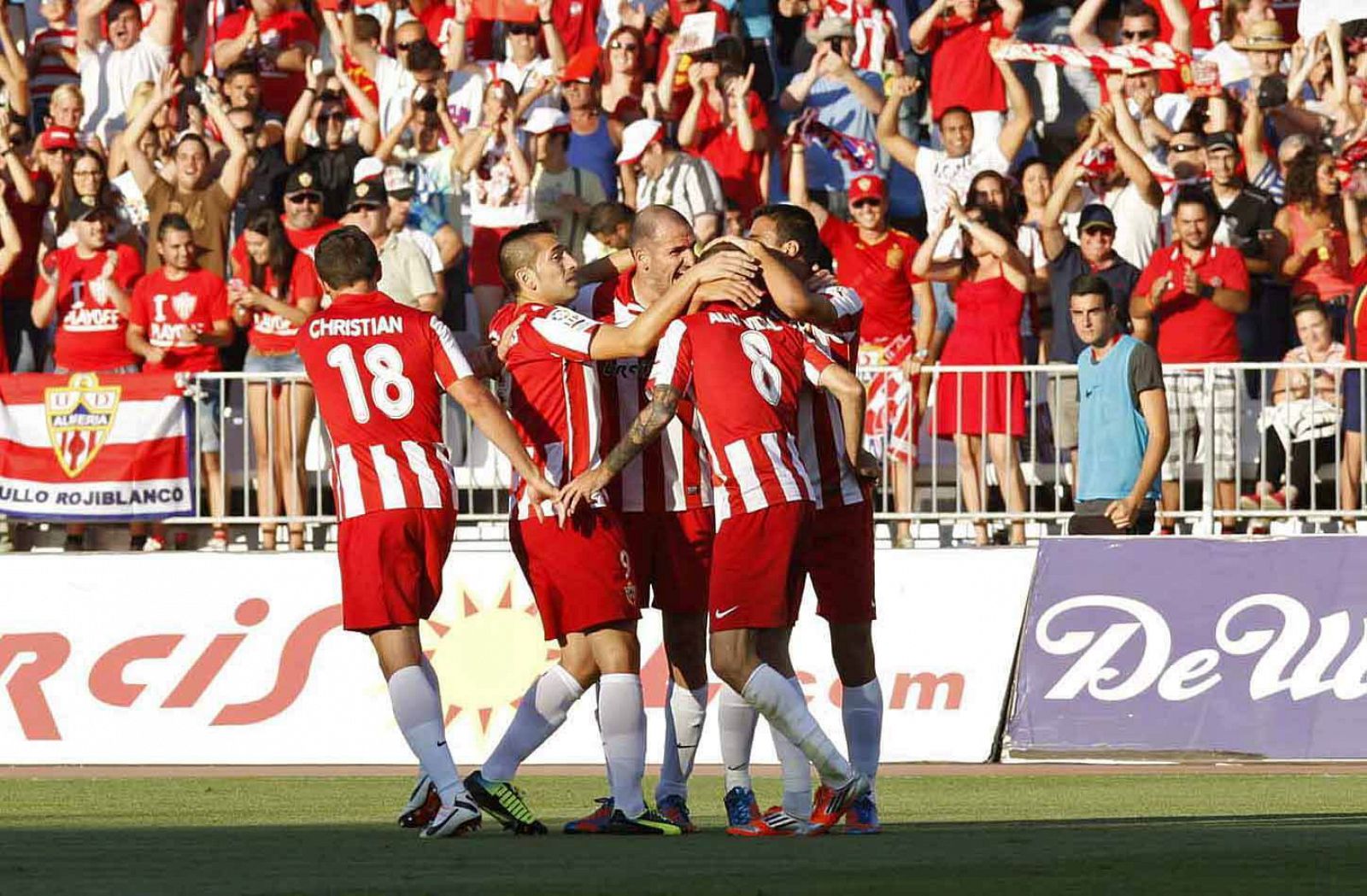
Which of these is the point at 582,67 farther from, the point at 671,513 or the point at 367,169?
the point at 671,513

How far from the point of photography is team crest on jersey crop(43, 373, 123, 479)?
52.0 ft

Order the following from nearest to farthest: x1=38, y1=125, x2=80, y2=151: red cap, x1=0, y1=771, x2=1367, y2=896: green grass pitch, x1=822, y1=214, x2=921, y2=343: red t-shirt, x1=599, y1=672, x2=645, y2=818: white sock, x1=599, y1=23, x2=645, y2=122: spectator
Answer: x1=0, y1=771, x2=1367, y2=896: green grass pitch
x1=599, y1=672, x2=645, y2=818: white sock
x1=822, y1=214, x2=921, y2=343: red t-shirt
x1=599, y1=23, x2=645, y2=122: spectator
x1=38, y1=125, x2=80, y2=151: red cap

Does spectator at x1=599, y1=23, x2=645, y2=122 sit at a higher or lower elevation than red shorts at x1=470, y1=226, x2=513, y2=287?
higher

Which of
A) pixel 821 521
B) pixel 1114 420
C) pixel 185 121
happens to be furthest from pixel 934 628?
pixel 185 121

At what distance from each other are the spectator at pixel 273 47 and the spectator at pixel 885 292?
5044 millimetres

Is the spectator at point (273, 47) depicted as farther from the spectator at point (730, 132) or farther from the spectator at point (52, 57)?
the spectator at point (730, 132)

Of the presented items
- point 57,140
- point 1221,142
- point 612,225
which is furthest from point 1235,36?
point 57,140

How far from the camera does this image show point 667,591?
956 cm

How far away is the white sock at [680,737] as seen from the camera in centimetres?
955

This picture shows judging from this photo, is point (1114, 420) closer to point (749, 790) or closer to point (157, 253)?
point (749, 790)

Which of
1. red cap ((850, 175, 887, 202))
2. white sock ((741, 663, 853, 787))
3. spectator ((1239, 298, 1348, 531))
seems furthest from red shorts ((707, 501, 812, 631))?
red cap ((850, 175, 887, 202))

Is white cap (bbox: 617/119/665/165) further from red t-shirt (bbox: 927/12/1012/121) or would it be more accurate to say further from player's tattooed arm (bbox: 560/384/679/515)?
player's tattooed arm (bbox: 560/384/679/515)

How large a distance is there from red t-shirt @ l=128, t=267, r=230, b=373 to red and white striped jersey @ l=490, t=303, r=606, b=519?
7.62 meters

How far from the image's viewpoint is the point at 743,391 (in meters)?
9.04
